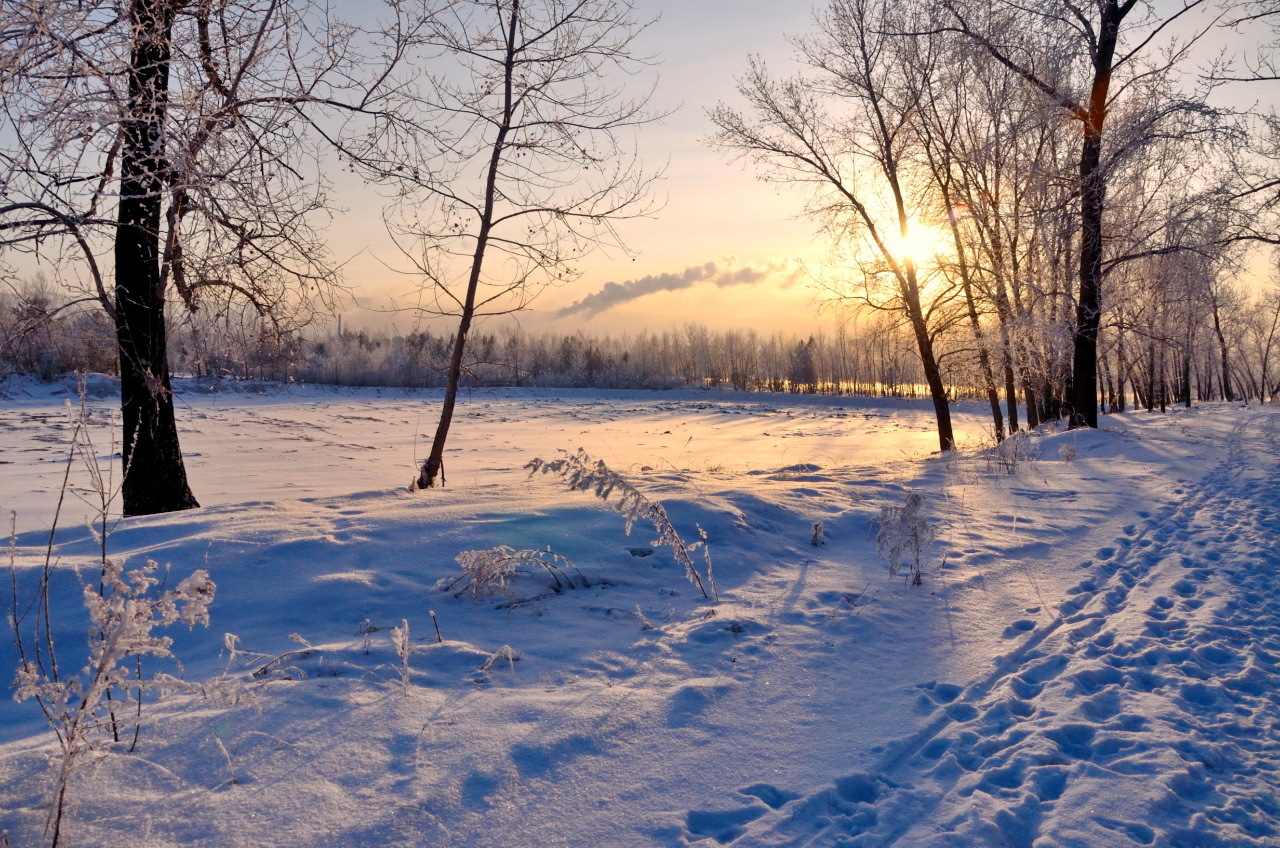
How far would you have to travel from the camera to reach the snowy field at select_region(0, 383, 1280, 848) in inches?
89.3

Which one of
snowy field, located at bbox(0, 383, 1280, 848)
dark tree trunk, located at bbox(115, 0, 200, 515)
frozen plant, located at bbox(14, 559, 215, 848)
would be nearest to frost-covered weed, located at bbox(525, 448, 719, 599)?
snowy field, located at bbox(0, 383, 1280, 848)

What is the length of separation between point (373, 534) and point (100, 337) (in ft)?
10.5

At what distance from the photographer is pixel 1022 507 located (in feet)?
24.3

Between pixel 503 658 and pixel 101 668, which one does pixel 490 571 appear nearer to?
pixel 503 658

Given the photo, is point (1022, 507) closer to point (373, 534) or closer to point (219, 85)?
point (373, 534)

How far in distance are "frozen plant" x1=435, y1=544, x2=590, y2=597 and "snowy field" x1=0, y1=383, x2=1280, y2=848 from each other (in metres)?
0.09

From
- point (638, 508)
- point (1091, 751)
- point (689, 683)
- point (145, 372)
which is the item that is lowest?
point (1091, 751)

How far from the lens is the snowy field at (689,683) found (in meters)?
2.27

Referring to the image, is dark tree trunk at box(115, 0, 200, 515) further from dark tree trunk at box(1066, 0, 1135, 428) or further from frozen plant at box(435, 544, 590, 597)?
dark tree trunk at box(1066, 0, 1135, 428)

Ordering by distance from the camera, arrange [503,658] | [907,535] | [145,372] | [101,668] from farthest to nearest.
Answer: [145,372] → [907,535] → [503,658] → [101,668]

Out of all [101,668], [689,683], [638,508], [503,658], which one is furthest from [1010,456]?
[101,668]

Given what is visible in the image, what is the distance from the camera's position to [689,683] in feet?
10.6

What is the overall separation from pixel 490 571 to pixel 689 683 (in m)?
1.37

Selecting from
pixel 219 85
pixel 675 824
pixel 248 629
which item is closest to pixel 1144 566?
pixel 675 824
